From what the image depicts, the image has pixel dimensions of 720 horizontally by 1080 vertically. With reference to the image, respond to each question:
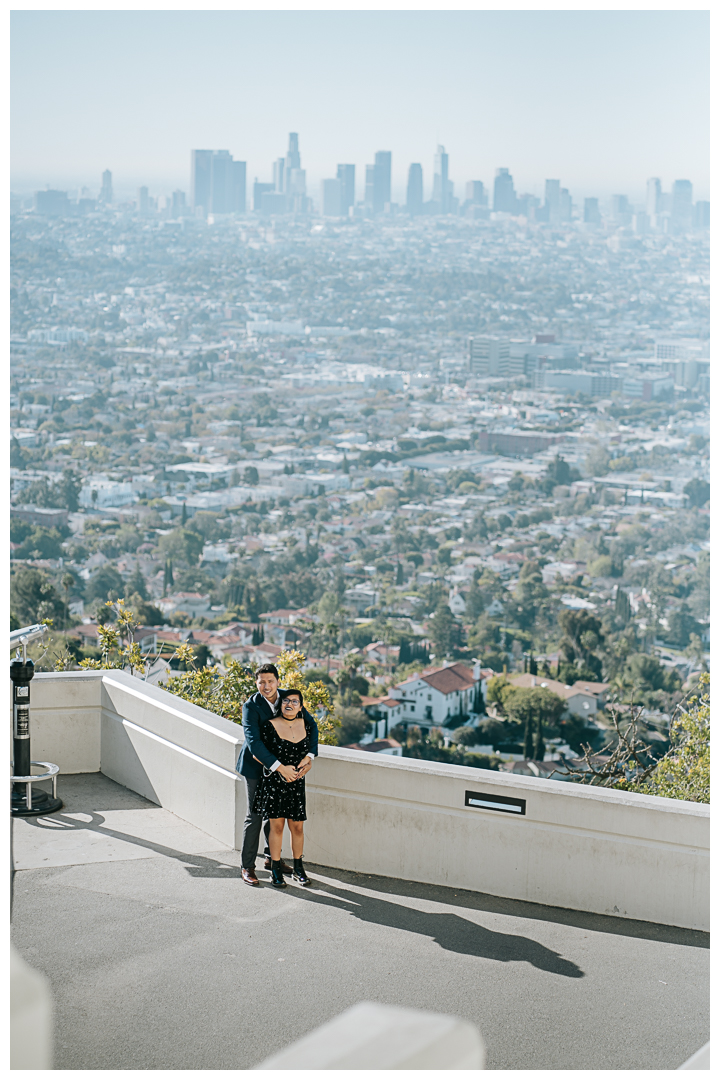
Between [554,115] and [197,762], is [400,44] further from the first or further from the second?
[197,762]

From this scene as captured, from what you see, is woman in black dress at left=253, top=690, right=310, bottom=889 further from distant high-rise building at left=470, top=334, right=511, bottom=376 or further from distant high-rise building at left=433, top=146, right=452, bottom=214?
distant high-rise building at left=433, top=146, right=452, bottom=214

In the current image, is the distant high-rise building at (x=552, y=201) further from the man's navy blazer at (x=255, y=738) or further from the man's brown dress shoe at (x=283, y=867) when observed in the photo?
the man's brown dress shoe at (x=283, y=867)

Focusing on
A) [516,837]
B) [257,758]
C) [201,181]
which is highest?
[201,181]

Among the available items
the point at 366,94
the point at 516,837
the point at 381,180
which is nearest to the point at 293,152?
the point at 381,180

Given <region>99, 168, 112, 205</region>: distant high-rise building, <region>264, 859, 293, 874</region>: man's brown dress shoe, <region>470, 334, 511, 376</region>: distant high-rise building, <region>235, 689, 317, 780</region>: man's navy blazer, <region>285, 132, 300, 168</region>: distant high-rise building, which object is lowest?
<region>264, 859, 293, 874</region>: man's brown dress shoe

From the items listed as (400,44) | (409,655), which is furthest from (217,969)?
(400,44)

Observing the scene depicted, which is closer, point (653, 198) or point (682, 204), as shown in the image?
point (682, 204)

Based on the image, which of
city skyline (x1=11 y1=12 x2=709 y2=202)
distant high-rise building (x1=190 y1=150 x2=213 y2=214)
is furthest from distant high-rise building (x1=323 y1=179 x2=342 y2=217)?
distant high-rise building (x1=190 y1=150 x2=213 y2=214)

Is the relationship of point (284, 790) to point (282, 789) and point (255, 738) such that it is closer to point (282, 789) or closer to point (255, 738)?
point (282, 789)
